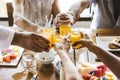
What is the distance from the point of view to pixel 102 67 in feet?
4.47

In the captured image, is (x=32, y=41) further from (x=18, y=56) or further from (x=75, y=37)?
(x=75, y=37)

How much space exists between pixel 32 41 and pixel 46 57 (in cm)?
13

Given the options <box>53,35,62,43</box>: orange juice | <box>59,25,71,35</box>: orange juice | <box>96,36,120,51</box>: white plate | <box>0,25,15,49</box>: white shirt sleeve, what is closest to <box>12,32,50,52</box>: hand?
<box>0,25,15,49</box>: white shirt sleeve

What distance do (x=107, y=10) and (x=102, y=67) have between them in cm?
101

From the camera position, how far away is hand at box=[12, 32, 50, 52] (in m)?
1.47

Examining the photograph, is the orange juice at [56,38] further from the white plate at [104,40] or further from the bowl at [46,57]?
the white plate at [104,40]

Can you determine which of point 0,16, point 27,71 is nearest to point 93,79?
point 27,71

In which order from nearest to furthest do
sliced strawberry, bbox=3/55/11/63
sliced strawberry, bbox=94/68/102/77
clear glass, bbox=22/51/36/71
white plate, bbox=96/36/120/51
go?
sliced strawberry, bbox=94/68/102/77, clear glass, bbox=22/51/36/71, sliced strawberry, bbox=3/55/11/63, white plate, bbox=96/36/120/51

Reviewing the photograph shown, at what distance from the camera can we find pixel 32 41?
1.51m

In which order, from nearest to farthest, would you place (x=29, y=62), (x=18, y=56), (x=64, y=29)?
(x=29, y=62) < (x=18, y=56) < (x=64, y=29)

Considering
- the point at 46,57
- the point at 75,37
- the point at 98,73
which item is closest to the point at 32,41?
the point at 46,57

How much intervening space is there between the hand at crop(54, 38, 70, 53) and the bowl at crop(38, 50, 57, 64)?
4.8 inches

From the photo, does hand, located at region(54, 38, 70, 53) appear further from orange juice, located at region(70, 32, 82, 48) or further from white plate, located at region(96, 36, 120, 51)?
white plate, located at region(96, 36, 120, 51)

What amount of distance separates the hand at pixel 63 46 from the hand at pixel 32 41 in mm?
89
